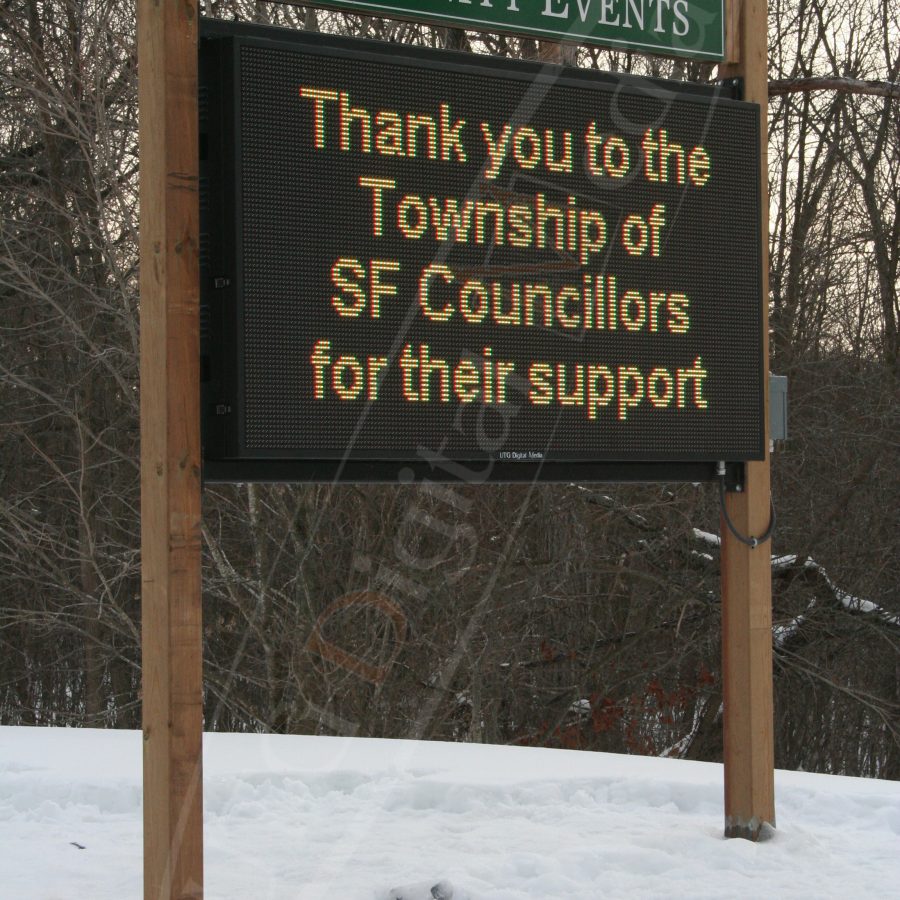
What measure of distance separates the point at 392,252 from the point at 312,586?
707 centimetres

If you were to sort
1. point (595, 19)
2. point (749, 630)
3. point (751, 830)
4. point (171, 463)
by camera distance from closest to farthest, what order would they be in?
point (171, 463), point (595, 19), point (751, 830), point (749, 630)

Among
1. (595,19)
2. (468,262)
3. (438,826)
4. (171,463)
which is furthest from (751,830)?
(595,19)

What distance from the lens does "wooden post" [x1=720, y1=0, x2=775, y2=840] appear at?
5277 mm

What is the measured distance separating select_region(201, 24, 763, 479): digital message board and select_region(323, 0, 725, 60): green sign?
27 cm

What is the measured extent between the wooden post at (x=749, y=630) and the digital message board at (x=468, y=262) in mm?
240

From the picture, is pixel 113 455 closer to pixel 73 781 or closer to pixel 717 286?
pixel 73 781

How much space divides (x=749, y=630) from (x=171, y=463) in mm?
2314

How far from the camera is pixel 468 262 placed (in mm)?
4512

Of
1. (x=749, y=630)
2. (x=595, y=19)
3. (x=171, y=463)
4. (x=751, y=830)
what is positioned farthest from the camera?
(x=749, y=630)

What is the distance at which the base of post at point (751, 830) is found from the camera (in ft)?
17.2

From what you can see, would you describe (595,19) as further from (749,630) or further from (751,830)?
(751,830)

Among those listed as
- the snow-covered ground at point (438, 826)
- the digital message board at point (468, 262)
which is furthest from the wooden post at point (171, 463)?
Answer: the snow-covered ground at point (438, 826)

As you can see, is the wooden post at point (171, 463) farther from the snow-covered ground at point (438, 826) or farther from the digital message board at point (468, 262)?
the snow-covered ground at point (438, 826)

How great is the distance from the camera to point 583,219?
475 cm
